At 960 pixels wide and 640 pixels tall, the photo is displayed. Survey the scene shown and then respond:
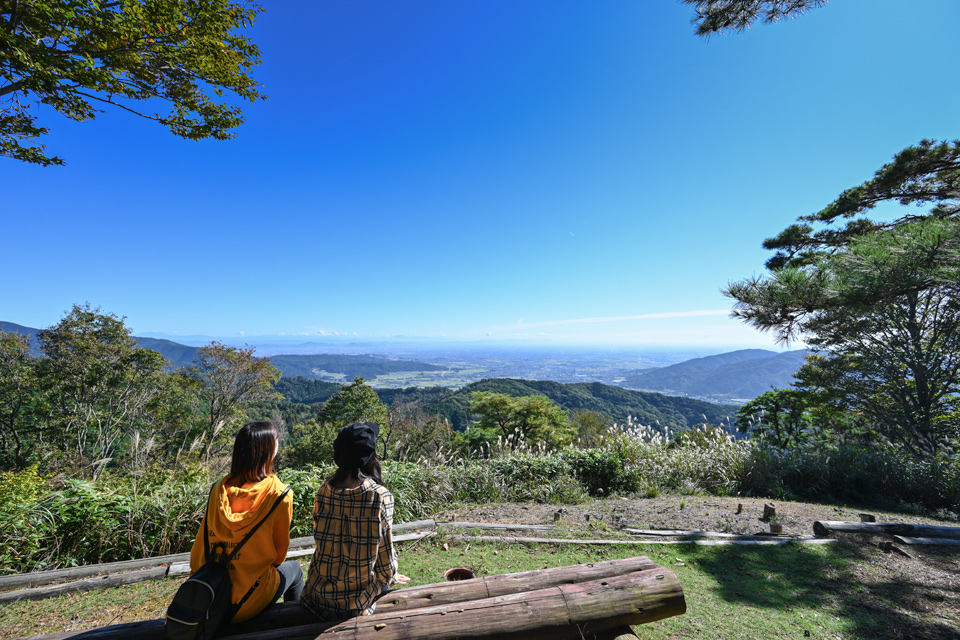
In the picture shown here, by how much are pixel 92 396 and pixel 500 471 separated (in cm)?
1599

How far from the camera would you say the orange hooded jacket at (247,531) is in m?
1.56

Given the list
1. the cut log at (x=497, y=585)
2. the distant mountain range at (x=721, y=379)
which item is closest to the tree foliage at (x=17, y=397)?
the cut log at (x=497, y=585)

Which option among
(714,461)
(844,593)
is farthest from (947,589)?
(714,461)

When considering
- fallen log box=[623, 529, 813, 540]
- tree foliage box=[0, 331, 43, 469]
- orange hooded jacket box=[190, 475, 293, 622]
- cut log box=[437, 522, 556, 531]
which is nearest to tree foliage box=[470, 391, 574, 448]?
cut log box=[437, 522, 556, 531]

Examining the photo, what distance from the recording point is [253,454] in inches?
67.0

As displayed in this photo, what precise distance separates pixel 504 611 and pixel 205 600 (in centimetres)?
137

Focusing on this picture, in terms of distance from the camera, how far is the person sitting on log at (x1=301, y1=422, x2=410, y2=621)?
167 centimetres

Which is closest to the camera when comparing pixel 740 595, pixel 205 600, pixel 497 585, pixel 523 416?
pixel 205 600

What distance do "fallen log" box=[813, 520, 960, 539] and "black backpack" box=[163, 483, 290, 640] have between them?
5.36m

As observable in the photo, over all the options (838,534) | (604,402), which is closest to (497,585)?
(838,534)

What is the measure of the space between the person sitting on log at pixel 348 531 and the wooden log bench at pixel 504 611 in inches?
3.4

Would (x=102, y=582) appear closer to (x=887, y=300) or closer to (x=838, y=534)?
(x=838, y=534)

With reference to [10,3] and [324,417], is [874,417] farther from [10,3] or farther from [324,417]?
[324,417]

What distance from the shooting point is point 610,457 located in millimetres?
6043
